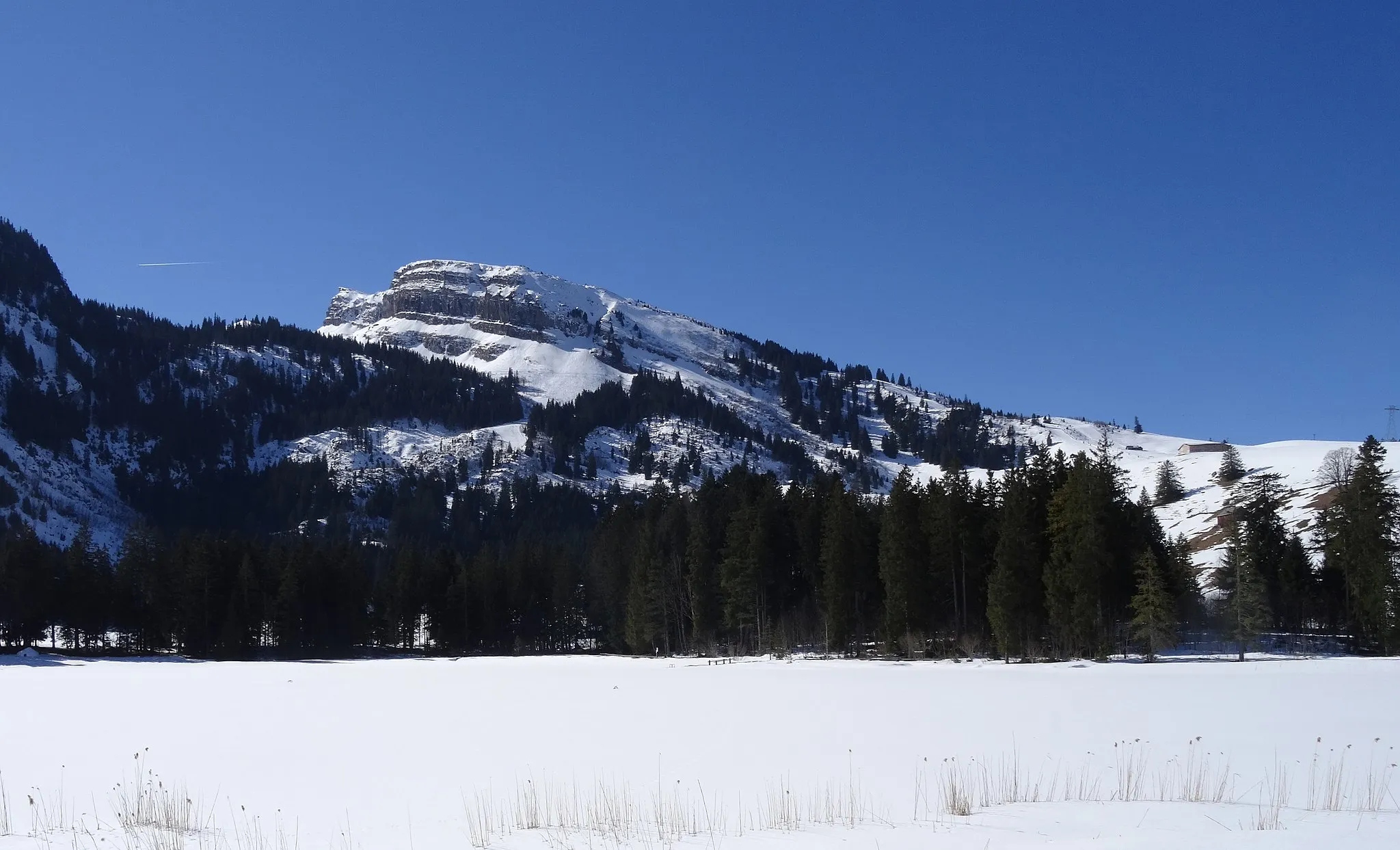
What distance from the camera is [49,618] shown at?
7419 cm

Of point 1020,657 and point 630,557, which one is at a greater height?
point 630,557

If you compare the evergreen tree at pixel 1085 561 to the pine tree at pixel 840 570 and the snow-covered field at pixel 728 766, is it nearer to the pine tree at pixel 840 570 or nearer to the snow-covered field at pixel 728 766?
the pine tree at pixel 840 570

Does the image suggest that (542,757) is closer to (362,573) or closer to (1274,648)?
(1274,648)

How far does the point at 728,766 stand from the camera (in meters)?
15.3

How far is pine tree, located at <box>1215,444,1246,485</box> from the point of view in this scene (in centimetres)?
12838

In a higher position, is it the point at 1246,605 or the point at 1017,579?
the point at 1017,579

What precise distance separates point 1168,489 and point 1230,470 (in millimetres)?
12098

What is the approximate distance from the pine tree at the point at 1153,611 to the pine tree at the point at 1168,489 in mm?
88536

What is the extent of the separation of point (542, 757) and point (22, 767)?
855cm

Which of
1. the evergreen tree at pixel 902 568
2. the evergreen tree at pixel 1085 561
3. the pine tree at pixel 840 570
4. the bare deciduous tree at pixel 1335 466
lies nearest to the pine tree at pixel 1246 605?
the evergreen tree at pixel 1085 561

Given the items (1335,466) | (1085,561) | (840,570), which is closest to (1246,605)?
(1085,561)

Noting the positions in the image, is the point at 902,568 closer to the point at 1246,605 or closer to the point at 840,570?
the point at 840,570

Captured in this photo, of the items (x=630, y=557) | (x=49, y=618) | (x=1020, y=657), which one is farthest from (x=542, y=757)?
(x=49, y=618)

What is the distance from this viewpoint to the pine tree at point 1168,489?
126 m
